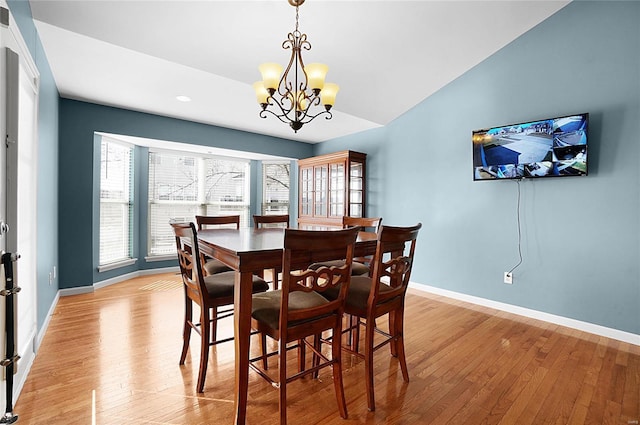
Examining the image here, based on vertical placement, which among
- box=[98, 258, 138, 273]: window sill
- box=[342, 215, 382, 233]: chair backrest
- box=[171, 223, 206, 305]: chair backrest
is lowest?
box=[98, 258, 138, 273]: window sill

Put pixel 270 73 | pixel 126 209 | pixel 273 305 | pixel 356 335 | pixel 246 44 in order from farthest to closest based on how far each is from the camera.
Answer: pixel 126 209, pixel 246 44, pixel 356 335, pixel 270 73, pixel 273 305

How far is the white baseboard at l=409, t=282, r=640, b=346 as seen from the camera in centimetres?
270

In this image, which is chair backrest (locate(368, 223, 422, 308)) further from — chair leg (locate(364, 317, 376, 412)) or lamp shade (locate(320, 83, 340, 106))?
lamp shade (locate(320, 83, 340, 106))

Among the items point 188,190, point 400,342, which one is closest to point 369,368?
point 400,342

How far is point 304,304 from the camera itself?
1.66 metres

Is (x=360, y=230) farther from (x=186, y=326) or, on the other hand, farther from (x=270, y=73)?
(x=186, y=326)

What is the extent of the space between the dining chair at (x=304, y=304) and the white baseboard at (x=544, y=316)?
2.62 m

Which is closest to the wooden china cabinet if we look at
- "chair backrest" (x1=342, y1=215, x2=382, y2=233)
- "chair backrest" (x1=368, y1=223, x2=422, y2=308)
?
"chair backrest" (x1=342, y1=215, x2=382, y2=233)

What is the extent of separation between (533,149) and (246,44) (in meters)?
2.91

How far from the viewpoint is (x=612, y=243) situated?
9.11 ft

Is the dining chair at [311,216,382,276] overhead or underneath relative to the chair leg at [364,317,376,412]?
overhead

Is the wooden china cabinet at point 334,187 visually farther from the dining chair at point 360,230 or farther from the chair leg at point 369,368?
the chair leg at point 369,368

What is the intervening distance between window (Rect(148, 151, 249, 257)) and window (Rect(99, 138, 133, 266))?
302 mm

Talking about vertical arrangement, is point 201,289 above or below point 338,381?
above
